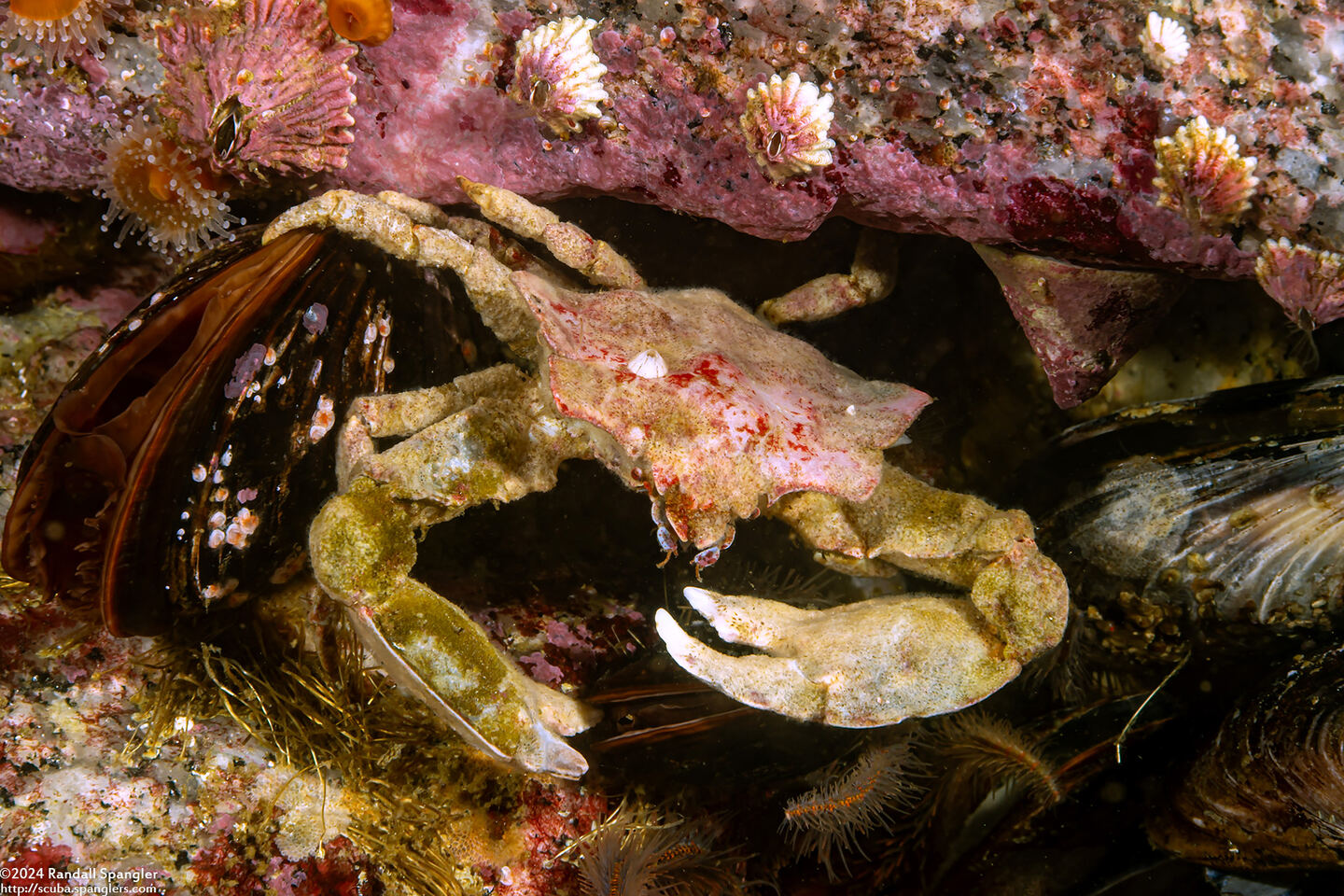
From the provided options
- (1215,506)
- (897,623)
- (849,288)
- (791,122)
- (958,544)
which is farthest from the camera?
(849,288)

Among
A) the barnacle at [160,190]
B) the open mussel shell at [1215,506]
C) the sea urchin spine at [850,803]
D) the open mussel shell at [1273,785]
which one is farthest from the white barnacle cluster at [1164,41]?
the barnacle at [160,190]


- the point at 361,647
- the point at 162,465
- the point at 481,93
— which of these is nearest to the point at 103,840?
the point at 361,647

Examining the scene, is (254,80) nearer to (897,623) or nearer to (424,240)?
(424,240)

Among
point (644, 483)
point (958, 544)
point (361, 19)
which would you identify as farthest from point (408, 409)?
point (958, 544)

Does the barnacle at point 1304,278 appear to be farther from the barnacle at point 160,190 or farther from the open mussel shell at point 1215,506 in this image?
the barnacle at point 160,190

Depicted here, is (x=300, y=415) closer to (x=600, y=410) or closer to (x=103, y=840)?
(x=600, y=410)

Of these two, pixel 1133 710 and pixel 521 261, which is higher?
pixel 521 261
